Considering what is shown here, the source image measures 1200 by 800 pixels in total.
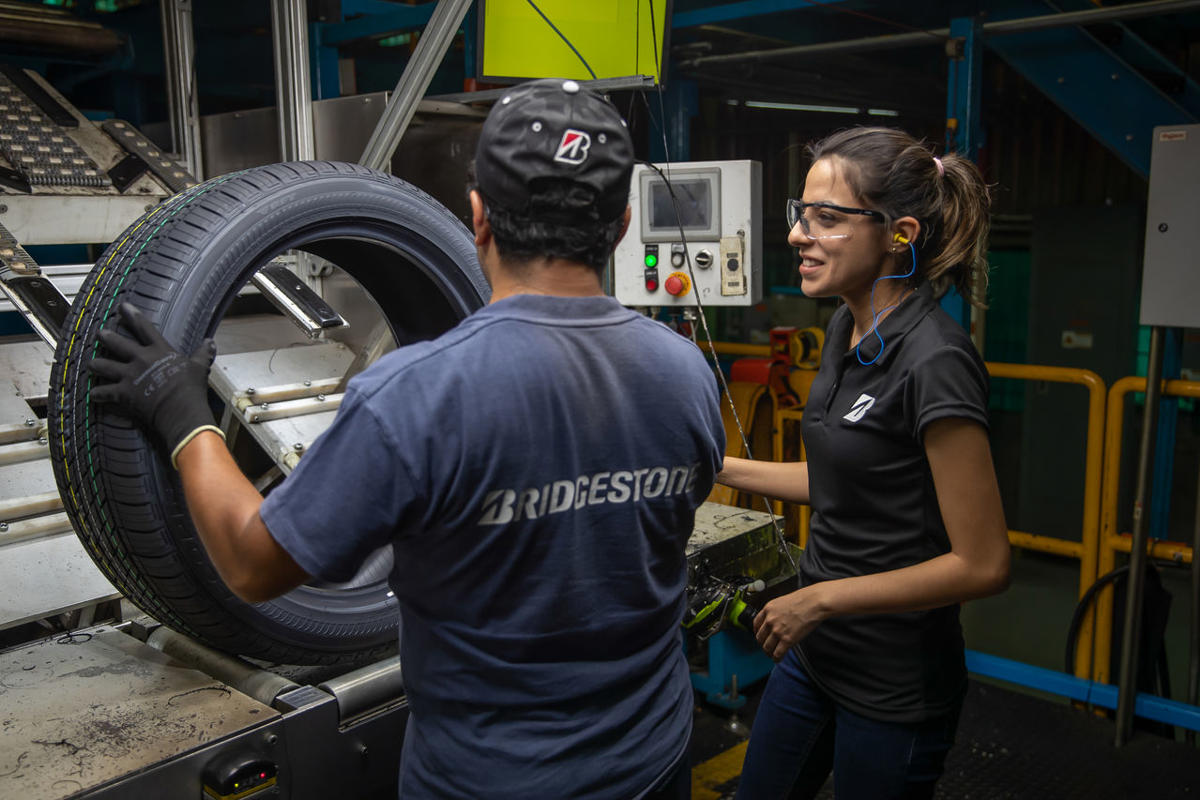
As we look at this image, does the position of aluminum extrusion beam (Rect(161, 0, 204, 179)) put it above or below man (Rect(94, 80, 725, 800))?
above

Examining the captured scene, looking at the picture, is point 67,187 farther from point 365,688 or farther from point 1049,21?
point 1049,21

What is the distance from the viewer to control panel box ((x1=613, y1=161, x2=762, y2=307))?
3.79 metres

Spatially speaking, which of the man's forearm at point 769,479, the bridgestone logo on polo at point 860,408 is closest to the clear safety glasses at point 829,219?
the bridgestone logo on polo at point 860,408

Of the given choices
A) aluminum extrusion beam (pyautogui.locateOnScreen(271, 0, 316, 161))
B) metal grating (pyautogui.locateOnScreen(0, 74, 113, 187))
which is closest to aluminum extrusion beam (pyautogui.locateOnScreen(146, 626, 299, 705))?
metal grating (pyautogui.locateOnScreen(0, 74, 113, 187))

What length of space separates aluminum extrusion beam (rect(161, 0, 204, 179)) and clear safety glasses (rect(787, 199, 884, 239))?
89.3 inches

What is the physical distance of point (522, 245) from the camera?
1116 mm

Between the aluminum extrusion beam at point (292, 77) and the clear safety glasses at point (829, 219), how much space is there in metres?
1.89

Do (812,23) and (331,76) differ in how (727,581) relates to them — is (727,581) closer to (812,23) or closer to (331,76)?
(331,76)

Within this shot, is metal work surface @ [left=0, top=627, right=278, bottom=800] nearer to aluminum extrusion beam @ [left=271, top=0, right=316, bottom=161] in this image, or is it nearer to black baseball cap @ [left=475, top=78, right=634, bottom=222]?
black baseball cap @ [left=475, top=78, right=634, bottom=222]

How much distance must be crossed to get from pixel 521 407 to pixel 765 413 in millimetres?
3916

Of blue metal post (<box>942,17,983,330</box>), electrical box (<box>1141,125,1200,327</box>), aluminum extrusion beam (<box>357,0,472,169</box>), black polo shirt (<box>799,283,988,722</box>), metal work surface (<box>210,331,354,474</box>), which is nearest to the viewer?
black polo shirt (<box>799,283,988,722</box>)

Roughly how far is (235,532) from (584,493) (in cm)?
39

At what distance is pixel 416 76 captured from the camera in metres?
2.50

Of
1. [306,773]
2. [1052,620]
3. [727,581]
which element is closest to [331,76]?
[727,581]
